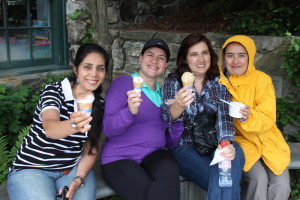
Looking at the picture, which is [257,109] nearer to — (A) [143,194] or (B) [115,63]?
(A) [143,194]

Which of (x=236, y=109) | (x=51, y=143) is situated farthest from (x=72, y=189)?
(x=236, y=109)

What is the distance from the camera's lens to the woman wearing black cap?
7.58 feet

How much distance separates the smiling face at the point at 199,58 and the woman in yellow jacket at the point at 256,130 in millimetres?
197

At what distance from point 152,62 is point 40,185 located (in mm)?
1243

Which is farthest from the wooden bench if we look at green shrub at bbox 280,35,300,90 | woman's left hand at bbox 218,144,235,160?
green shrub at bbox 280,35,300,90

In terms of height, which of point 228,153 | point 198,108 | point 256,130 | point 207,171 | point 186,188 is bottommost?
point 186,188

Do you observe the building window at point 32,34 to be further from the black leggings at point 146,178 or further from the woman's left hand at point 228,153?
the woman's left hand at point 228,153

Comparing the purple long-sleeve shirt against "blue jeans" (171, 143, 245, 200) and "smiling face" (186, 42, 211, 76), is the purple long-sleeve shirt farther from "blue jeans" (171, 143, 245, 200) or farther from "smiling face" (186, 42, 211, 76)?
"smiling face" (186, 42, 211, 76)

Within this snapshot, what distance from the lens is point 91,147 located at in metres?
2.45

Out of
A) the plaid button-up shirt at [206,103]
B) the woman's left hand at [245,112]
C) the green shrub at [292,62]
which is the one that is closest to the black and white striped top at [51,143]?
the plaid button-up shirt at [206,103]

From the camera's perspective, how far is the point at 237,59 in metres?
2.91

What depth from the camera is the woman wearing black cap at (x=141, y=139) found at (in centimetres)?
231

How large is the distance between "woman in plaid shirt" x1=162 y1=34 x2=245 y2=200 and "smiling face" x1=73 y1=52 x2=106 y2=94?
1.92ft

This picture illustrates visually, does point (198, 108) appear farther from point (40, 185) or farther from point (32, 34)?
point (32, 34)
